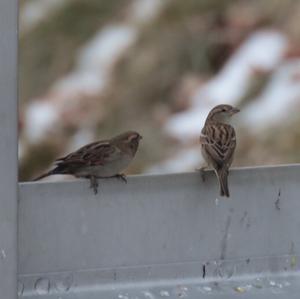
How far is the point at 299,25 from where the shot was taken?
30.6 feet

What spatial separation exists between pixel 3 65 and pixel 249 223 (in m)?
1.13

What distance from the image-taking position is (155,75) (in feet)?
29.8

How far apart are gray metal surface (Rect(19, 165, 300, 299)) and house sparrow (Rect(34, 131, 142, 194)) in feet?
4.09

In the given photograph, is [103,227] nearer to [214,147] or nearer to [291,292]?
[291,292]

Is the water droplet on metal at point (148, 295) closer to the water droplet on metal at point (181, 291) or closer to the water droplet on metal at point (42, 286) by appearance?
the water droplet on metal at point (181, 291)

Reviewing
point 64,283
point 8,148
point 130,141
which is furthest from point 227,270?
point 130,141

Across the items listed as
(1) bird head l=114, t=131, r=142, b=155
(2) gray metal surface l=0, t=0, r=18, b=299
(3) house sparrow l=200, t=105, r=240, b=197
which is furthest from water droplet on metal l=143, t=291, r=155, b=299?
(1) bird head l=114, t=131, r=142, b=155

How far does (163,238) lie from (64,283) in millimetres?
304

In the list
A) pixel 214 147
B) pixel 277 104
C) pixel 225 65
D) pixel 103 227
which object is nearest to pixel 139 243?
pixel 103 227

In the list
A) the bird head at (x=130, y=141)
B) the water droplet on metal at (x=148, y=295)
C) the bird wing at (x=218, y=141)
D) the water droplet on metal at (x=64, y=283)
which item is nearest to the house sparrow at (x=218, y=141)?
the bird wing at (x=218, y=141)

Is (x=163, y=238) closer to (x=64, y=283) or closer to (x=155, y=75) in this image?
(x=64, y=283)

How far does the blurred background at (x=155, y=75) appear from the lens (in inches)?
340

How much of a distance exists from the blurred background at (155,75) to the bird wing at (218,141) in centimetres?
223

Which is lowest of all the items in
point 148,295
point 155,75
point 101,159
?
point 148,295
